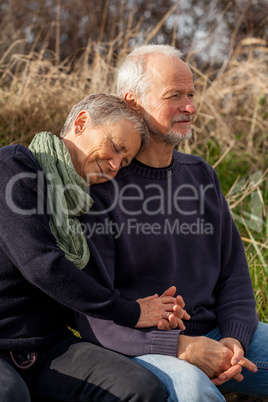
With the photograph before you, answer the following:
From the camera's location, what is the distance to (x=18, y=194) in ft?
7.06

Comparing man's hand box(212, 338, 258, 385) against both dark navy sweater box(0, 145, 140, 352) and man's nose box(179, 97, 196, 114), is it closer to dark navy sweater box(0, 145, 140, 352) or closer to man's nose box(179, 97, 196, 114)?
dark navy sweater box(0, 145, 140, 352)

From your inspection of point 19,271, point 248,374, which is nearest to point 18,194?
point 19,271

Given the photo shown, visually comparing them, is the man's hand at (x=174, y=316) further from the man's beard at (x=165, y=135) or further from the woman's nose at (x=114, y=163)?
the man's beard at (x=165, y=135)

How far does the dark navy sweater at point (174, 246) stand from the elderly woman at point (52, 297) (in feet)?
0.45

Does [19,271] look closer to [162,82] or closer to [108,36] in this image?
[162,82]

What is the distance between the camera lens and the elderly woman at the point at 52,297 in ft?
6.93

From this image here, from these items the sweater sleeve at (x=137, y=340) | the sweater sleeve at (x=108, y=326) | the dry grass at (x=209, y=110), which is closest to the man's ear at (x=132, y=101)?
the sweater sleeve at (x=108, y=326)

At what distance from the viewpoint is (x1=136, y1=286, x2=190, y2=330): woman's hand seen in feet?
7.68

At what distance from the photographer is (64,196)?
233 cm

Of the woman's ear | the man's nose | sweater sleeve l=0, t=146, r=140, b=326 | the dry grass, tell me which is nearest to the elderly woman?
sweater sleeve l=0, t=146, r=140, b=326

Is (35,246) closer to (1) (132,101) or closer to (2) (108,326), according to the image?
(2) (108,326)

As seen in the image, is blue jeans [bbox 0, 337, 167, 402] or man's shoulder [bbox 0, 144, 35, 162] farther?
man's shoulder [bbox 0, 144, 35, 162]

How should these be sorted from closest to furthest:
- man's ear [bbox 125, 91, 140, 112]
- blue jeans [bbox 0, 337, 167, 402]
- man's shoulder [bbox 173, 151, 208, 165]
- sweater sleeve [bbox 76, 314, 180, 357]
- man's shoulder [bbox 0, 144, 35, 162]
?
blue jeans [bbox 0, 337, 167, 402] → man's shoulder [bbox 0, 144, 35, 162] → sweater sleeve [bbox 76, 314, 180, 357] → man's ear [bbox 125, 91, 140, 112] → man's shoulder [bbox 173, 151, 208, 165]

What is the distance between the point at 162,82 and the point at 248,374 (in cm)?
142
